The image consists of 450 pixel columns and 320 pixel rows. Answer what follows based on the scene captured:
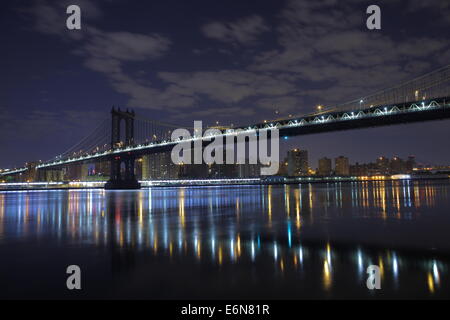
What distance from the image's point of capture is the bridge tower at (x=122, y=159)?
199 feet

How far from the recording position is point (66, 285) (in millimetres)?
6305

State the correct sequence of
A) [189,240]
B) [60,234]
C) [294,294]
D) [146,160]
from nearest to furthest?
1. [294,294]
2. [189,240]
3. [60,234]
4. [146,160]

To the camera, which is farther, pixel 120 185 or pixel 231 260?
pixel 120 185

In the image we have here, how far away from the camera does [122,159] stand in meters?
60.2

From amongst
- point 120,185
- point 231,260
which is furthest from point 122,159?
point 231,260

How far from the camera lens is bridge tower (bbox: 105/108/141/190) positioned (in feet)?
199

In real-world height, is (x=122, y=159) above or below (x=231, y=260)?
above

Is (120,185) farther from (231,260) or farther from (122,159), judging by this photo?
(231,260)

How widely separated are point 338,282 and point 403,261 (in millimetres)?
2277

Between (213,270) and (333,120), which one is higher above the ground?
(333,120)

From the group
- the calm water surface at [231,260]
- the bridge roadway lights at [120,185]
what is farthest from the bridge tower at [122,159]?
the calm water surface at [231,260]
